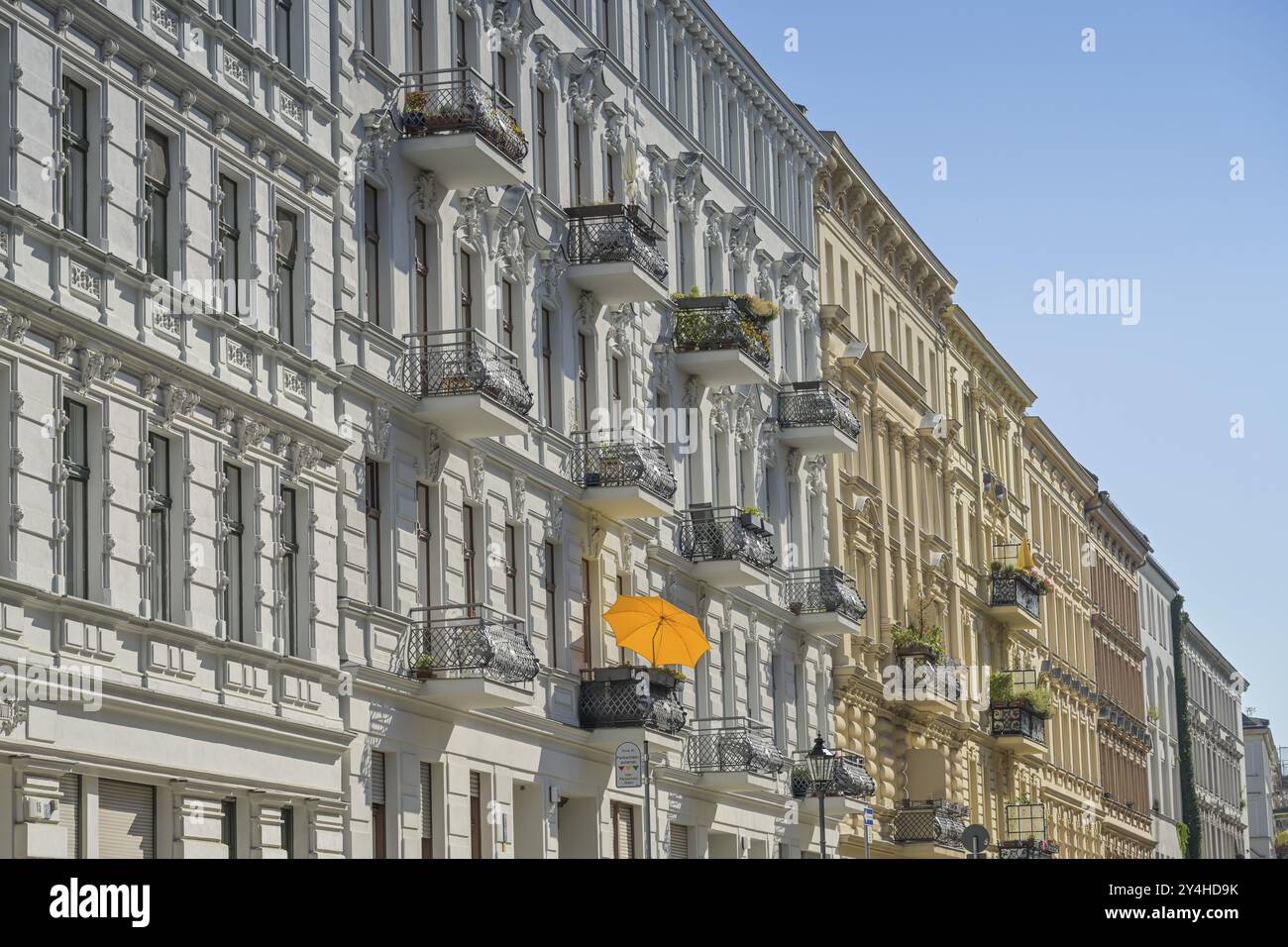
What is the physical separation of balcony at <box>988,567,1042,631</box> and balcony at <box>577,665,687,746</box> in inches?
1381

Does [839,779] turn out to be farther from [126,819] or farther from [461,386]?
[126,819]

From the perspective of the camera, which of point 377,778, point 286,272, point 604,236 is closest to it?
point 286,272

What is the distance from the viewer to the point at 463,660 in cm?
2838

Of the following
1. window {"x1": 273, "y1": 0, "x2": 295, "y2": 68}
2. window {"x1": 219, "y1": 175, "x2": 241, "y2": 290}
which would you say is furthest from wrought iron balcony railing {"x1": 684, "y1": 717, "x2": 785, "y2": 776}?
window {"x1": 219, "y1": 175, "x2": 241, "y2": 290}

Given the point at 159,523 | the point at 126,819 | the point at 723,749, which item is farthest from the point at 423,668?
the point at 723,749

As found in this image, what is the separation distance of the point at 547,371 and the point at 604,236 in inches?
107

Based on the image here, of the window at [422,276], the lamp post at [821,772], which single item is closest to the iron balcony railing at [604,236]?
the window at [422,276]

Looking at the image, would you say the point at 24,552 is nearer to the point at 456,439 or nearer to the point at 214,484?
the point at 214,484

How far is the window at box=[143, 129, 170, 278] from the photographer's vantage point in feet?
73.2

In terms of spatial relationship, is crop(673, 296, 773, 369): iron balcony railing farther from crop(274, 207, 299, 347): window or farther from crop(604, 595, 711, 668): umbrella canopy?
crop(274, 207, 299, 347): window

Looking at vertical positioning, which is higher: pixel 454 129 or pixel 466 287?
pixel 454 129

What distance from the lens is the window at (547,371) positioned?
34188mm

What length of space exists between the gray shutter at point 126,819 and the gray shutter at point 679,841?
16908 mm
